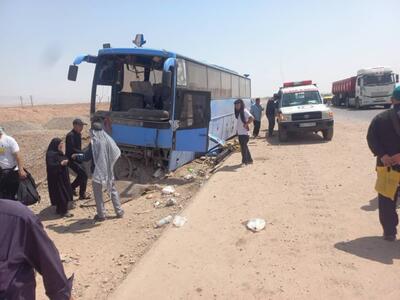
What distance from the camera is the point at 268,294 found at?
A: 4.05m

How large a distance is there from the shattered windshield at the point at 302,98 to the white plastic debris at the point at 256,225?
11.3 m

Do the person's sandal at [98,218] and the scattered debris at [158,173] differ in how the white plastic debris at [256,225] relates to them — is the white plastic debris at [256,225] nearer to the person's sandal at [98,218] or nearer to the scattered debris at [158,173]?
the person's sandal at [98,218]

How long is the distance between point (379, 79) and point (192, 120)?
85.0 ft

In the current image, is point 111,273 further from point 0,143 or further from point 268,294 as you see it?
point 0,143

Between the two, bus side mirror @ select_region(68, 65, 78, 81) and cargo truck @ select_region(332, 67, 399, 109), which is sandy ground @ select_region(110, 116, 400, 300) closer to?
bus side mirror @ select_region(68, 65, 78, 81)

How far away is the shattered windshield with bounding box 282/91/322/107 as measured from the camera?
54.7 ft

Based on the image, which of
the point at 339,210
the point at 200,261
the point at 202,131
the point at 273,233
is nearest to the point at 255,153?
the point at 202,131

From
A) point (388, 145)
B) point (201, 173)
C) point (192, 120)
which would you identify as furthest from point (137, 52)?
point (388, 145)

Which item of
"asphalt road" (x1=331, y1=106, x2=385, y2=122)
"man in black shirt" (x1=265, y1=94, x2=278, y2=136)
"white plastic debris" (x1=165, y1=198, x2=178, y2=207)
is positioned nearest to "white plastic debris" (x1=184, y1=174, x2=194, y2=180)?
"white plastic debris" (x1=165, y1=198, x2=178, y2=207)

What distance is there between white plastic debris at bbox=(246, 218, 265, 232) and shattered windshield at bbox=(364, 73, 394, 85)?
1146 inches

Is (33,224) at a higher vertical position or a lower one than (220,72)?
lower

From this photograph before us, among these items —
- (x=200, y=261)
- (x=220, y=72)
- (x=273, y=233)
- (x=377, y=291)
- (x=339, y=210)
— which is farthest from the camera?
(x=220, y=72)

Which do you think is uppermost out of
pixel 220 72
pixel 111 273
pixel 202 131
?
pixel 220 72

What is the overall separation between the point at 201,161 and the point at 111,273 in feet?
25.0
